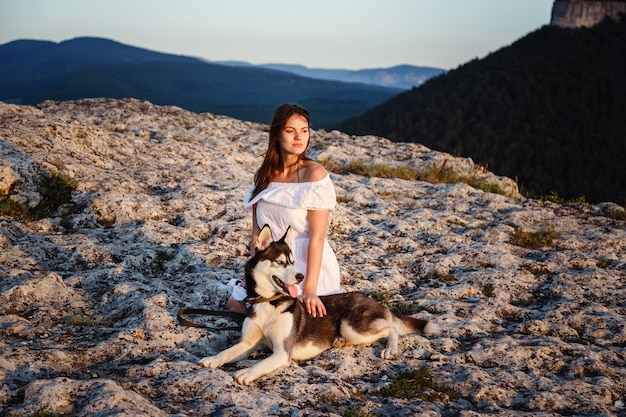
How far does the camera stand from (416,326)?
5.66 meters

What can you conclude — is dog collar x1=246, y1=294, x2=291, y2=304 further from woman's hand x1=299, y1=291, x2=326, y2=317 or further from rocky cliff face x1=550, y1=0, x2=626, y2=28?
rocky cliff face x1=550, y1=0, x2=626, y2=28

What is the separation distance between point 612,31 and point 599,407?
106 meters

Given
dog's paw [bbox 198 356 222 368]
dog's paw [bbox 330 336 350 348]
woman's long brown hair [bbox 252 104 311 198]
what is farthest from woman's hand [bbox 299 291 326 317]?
woman's long brown hair [bbox 252 104 311 198]

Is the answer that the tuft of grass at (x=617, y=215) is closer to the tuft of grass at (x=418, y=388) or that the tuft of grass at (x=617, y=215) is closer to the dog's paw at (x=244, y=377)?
the tuft of grass at (x=418, y=388)

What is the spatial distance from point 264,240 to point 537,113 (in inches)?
2739

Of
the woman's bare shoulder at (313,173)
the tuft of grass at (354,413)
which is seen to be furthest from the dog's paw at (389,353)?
the woman's bare shoulder at (313,173)

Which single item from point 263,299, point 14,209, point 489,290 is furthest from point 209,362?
point 14,209

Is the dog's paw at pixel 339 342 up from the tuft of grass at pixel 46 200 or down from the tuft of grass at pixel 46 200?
down

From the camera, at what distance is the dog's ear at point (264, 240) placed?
5094 mm

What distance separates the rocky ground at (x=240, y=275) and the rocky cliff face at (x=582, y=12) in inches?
4027

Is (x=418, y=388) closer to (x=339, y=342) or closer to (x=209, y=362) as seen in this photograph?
(x=339, y=342)

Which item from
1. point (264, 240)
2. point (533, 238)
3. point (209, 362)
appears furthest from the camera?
point (533, 238)

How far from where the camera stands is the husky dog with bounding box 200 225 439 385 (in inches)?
194

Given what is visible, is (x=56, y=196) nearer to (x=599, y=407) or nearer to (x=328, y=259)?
(x=328, y=259)
